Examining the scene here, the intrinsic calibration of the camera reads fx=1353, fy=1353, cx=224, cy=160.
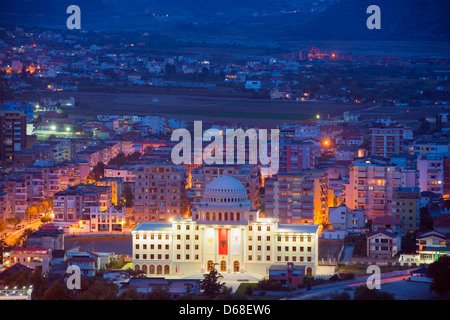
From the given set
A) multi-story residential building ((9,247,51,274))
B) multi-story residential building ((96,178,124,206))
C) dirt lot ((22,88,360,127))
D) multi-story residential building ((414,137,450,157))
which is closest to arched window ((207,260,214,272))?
multi-story residential building ((9,247,51,274))

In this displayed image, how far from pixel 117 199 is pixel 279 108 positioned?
22.0 meters

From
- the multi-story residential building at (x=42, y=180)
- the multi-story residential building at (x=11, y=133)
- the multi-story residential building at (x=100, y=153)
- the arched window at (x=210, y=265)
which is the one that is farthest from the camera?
the multi-story residential building at (x=11, y=133)

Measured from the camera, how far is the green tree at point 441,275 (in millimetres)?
20672


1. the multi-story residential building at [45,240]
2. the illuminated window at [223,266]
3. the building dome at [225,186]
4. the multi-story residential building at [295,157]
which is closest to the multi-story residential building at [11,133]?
the multi-story residential building at [295,157]

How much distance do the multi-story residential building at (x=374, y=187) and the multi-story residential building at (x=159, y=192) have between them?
3.70m

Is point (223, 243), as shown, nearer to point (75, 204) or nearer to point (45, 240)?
point (45, 240)

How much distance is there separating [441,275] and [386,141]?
16.3m

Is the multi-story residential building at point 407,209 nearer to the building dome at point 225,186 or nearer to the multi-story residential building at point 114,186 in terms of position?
the building dome at point 225,186

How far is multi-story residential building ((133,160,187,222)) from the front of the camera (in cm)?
2858

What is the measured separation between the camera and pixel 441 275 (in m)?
21.0

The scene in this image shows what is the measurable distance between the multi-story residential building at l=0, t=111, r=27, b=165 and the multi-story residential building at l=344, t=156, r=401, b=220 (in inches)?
477

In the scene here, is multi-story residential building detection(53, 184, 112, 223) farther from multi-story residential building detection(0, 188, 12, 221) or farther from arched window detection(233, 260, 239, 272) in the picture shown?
arched window detection(233, 260, 239, 272)

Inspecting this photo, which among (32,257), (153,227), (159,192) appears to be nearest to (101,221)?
(159,192)

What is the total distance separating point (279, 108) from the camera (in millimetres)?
51812
